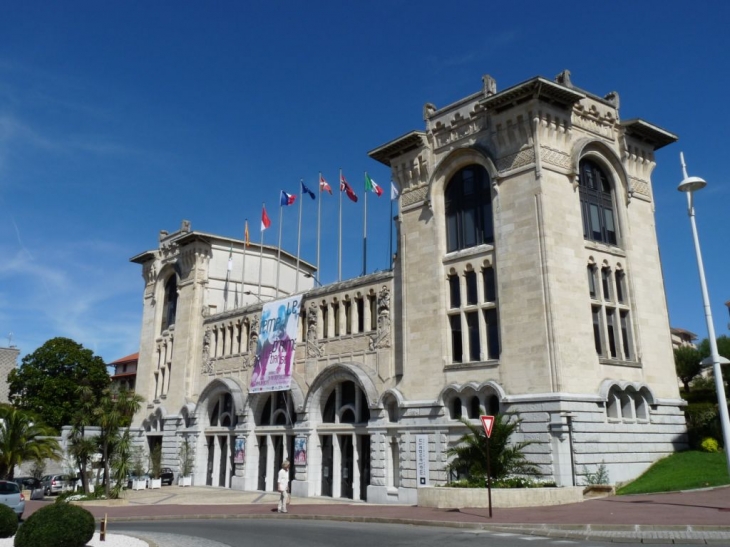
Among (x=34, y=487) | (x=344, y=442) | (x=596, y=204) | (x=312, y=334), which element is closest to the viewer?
(x=596, y=204)

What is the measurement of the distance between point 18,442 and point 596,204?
36.6 meters

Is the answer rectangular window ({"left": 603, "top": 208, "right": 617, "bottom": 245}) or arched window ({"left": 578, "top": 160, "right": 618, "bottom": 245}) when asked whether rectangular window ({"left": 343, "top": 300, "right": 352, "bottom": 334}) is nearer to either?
arched window ({"left": 578, "top": 160, "right": 618, "bottom": 245})

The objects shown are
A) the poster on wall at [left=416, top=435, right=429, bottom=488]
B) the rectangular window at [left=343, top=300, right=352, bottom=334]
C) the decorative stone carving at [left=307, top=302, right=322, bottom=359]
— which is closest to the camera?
the poster on wall at [left=416, top=435, right=429, bottom=488]

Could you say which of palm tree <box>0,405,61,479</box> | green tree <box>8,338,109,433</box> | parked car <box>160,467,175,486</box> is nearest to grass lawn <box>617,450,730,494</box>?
parked car <box>160,467,175,486</box>

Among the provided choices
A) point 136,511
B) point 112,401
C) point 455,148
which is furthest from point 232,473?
point 455,148

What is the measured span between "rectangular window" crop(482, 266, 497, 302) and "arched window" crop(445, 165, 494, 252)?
1534 millimetres

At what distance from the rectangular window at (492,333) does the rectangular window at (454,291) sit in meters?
1.96

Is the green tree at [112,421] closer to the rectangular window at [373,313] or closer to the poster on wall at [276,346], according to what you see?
the poster on wall at [276,346]

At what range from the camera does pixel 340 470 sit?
117 ft

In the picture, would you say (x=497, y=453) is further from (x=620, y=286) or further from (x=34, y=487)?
(x=34, y=487)

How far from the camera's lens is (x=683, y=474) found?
1031 inches

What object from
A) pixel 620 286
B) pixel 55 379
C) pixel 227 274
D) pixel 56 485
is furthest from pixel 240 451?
pixel 55 379

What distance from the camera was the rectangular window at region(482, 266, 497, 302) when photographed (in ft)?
100

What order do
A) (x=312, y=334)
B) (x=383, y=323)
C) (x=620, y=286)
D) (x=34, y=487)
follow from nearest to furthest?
1. (x=620, y=286)
2. (x=383, y=323)
3. (x=312, y=334)
4. (x=34, y=487)
